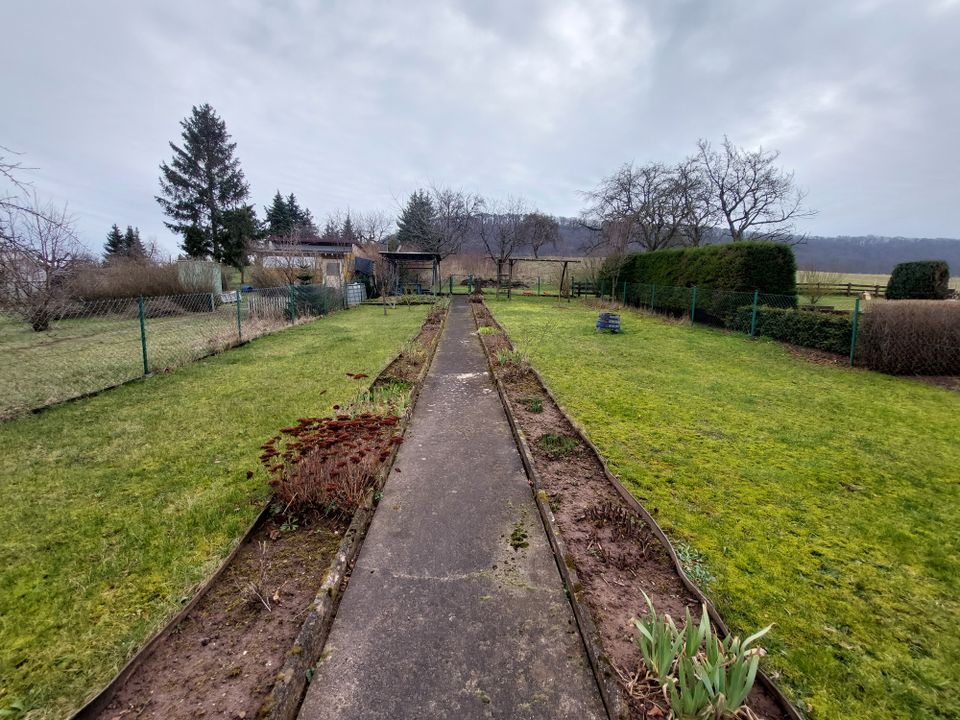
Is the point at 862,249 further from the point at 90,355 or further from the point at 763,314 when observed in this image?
the point at 90,355

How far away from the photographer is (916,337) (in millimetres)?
8438

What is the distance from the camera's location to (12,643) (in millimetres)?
2203

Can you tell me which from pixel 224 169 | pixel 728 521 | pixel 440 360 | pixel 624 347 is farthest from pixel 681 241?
pixel 224 169

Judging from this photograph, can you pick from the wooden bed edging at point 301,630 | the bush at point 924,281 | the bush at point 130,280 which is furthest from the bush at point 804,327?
the bush at point 130,280

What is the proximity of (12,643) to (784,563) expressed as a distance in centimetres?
437

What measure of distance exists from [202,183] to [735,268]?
3802 centimetres

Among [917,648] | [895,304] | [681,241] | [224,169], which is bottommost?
[917,648]

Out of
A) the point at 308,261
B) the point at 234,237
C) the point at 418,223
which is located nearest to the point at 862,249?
the point at 418,223

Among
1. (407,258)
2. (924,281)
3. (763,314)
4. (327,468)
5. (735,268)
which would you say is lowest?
(327,468)

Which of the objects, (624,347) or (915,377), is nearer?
(915,377)

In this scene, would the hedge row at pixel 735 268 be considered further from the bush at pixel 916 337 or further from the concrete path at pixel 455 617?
the concrete path at pixel 455 617

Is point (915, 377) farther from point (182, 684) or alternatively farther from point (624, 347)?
point (182, 684)

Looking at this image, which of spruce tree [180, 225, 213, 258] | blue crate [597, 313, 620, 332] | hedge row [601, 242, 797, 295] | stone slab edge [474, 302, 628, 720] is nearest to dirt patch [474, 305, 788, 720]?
stone slab edge [474, 302, 628, 720]

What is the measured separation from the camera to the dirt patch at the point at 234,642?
1881 millimetres
